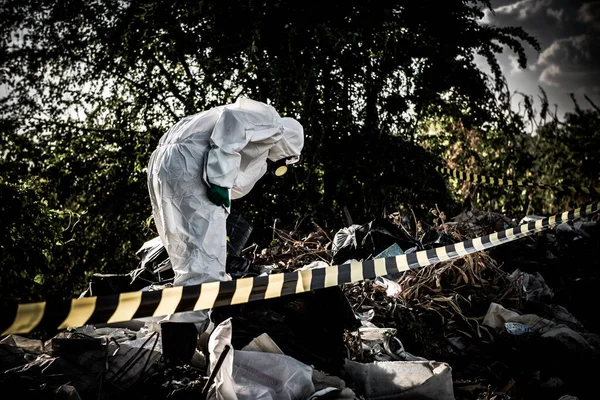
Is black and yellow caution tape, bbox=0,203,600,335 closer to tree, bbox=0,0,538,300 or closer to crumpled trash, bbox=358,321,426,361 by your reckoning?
crumpled trash, bbox=358,321,426,361

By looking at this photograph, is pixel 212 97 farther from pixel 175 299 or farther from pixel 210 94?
pixel 175 299

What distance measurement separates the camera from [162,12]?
22.5ft

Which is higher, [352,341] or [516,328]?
[352,341]

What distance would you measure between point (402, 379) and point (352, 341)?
491mm

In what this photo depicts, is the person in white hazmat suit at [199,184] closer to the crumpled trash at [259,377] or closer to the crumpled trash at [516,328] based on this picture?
the crumpled trash at [259,377]

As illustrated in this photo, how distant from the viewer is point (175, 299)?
1.83m

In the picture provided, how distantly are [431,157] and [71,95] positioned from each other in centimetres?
570

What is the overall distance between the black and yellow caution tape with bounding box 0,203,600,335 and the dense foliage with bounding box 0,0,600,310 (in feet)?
13.3

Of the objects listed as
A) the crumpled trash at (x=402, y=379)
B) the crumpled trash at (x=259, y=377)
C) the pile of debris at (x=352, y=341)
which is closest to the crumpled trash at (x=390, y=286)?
the pile of debris at (x=352, y=341)


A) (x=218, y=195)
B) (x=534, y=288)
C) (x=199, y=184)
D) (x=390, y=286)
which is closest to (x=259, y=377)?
(x=218, y=195)

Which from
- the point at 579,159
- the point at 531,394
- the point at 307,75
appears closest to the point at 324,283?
the point at 531,394

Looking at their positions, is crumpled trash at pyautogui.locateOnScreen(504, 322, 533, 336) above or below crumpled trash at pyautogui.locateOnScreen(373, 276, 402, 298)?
below

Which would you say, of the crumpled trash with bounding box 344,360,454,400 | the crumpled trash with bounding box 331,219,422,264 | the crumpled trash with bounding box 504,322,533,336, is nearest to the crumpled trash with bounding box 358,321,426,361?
the crumpled trash with bounding box 344,360,454,400

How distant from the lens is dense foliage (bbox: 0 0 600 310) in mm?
6793
